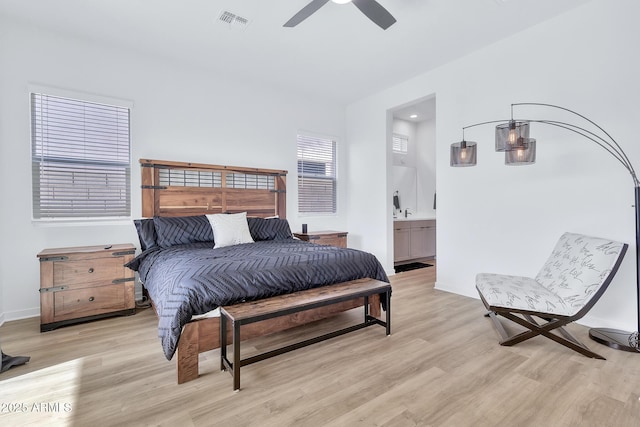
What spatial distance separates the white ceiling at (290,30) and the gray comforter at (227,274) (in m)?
2.29

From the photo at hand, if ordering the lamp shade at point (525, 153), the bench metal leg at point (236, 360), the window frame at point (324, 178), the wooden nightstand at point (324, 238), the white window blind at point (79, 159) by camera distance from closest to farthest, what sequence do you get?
the bench metal leg at point (236, 360) < the lamp shade at point (525, 153) < the white window blind at point (79, 159) < the wooden nightstand at point (324, 238) < the window frame at point (324, 178)

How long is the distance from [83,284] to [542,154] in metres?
4.77

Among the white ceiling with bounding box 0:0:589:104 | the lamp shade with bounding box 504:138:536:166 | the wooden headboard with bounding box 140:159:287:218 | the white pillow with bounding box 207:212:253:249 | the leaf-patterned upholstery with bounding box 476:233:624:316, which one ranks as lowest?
the leaf-patterned upholstery with bounding box 476:233:624:316

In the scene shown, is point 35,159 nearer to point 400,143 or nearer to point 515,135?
point 515,135

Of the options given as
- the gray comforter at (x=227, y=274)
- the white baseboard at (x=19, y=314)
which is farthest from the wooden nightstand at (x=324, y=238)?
the white baseboard at (x=19, y=314)

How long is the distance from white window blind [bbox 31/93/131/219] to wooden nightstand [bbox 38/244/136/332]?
555 mm

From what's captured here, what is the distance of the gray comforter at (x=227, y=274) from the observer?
1998 millimetres

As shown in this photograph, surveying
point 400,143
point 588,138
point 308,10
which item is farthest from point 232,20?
point 400,143

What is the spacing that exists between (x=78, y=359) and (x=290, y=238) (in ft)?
8.13

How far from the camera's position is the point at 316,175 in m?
5.36

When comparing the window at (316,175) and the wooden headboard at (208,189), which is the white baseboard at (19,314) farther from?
the window at (316,175)

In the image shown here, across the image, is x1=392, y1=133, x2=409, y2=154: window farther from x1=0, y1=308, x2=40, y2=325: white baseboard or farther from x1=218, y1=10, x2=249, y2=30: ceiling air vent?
x1=0, y1=308, x2=40, y2=325: white baseboard

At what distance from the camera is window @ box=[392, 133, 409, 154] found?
6609 mm

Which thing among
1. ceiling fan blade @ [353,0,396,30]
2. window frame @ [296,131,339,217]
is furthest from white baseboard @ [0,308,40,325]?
ceiling fan blade @ [353,0,396,30]
